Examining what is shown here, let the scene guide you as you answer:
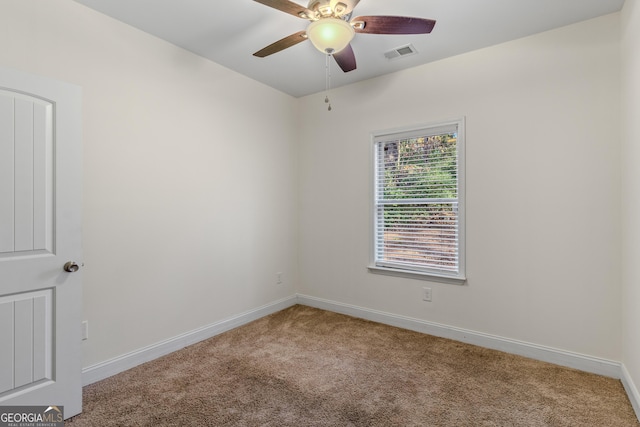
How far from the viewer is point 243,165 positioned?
3531mm

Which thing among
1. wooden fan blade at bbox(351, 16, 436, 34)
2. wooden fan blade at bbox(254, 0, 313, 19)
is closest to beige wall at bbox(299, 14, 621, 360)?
wooden fan blade at bbox(351, 16, 436, 34)

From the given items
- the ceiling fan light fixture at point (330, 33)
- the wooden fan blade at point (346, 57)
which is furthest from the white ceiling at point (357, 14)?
the ceiling fan light fixture at point (330, 33)

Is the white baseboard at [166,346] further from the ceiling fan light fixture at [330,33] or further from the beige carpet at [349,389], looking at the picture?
the ceiling fan light fixture at [330,33]

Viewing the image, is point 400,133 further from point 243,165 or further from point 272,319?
point 272,319

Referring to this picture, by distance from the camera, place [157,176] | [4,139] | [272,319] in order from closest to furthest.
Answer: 1. [4,139]
2. [157,176]
3. [272,319]

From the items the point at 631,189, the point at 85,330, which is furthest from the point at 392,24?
the point at 85,330

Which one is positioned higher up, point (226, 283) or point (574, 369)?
point (226, 283)

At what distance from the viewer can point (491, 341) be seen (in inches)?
114

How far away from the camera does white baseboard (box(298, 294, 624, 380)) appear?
8.09 feet

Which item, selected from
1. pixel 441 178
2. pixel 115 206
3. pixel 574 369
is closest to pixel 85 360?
pixel 115 206

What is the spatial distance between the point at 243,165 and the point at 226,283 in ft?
4.20

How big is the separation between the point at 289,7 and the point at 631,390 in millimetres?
3254

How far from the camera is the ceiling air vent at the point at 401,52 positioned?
2914 mm

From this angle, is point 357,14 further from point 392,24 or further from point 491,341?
point 491,341
